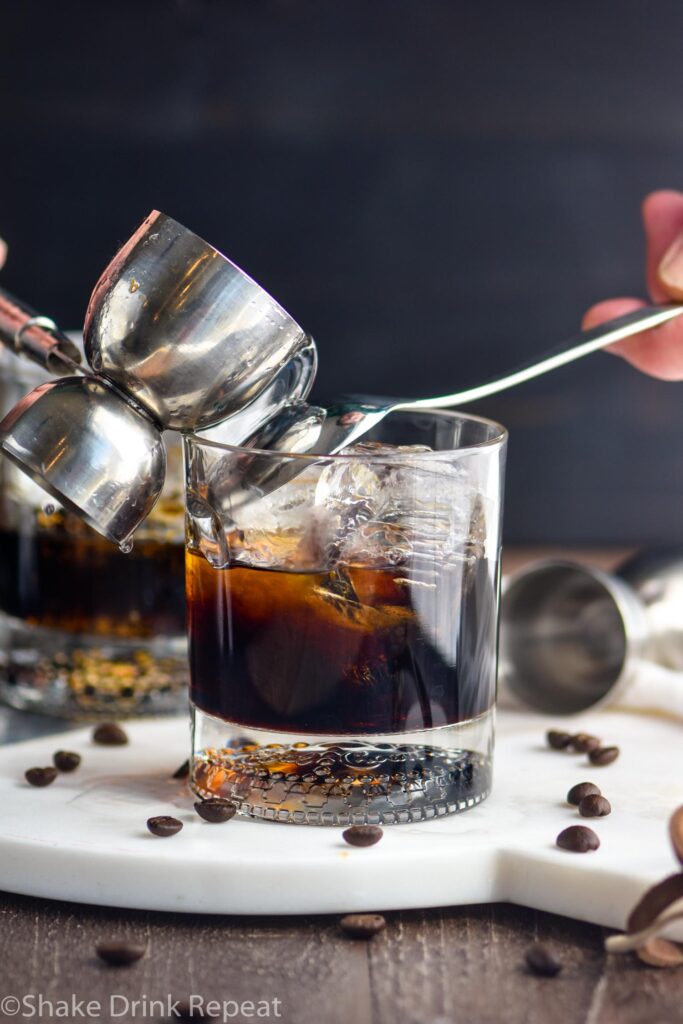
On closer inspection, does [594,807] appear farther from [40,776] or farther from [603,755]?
[40,776]

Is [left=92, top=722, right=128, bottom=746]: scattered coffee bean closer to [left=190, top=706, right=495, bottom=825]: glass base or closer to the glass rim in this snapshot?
[left=190, top=706, right=495, bottom=825]: glass base

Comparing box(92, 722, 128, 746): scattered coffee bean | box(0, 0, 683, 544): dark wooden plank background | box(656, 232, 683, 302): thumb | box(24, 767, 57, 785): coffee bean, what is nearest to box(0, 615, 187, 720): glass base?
box(92, 722, 128, 746): scattered coffee bean

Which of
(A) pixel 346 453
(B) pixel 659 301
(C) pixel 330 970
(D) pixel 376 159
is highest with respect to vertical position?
(D) pixel 376 159

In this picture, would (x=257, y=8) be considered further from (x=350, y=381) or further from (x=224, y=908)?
(x=224, y=908)

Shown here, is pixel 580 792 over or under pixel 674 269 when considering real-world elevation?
under

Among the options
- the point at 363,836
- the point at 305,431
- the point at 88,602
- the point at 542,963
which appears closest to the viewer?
the point at 542,963

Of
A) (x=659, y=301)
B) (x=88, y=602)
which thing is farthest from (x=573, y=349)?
(x=88, y=602)

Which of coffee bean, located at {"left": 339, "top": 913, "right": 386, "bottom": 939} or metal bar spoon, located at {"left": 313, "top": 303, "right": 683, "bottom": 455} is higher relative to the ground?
metal bar spoon, located at {"left": 313, "top": 303, "right": 683, "bottom": 455}
